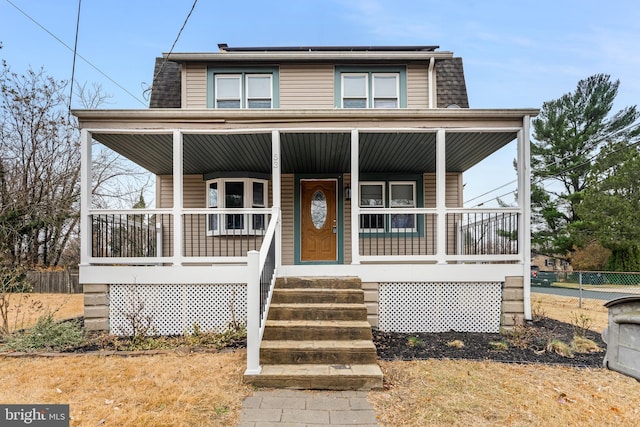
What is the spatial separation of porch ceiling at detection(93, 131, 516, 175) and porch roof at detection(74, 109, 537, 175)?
0.7 inches

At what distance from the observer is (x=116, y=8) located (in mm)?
9164

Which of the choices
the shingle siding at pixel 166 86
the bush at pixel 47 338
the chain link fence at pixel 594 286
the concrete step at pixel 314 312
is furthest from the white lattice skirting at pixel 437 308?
the shingle siding at pixel 166 86

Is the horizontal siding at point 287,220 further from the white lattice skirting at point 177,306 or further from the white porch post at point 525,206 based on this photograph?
the white porch post at point 525,206

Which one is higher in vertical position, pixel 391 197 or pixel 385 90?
pixel 385 90

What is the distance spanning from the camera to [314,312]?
456cm

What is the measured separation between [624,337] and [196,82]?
354 inches

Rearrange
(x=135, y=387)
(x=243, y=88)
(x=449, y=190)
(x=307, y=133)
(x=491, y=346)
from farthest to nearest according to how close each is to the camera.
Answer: (x=449, y=190) → (x=243, y=88) → (x=307, y=133) → (x=491, y=346) → (x=135, y=387)

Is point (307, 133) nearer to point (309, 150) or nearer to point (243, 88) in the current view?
point (309, 150)

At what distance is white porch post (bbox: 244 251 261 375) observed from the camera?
3.65m

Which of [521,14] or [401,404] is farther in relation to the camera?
[521,14]

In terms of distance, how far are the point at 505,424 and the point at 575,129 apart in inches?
1103

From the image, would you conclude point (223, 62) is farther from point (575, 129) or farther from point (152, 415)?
point (575, 129)

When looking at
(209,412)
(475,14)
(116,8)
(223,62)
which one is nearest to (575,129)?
(475,14)

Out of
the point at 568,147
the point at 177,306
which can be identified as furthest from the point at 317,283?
the point at 568,147
